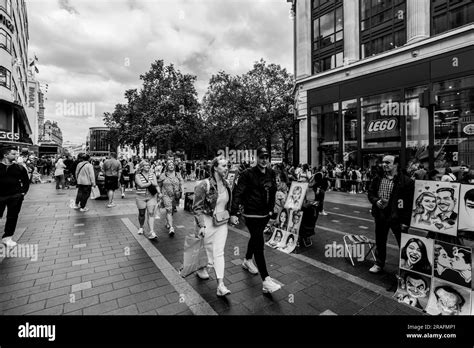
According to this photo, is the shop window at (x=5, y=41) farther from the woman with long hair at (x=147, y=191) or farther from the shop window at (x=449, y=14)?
the shop window at (x=449, y=14)

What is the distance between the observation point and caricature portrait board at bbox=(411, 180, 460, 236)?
11.0 ft

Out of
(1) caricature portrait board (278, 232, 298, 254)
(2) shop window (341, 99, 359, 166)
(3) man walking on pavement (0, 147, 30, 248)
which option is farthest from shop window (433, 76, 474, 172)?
(3) man walking on pavement (0, 147, 30, 248)

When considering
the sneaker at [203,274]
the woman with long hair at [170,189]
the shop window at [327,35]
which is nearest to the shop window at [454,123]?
the shop window at [327,35]

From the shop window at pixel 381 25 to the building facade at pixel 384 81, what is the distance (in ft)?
0.21

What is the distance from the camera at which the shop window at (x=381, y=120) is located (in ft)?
54.7

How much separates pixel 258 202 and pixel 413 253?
2.22 metres

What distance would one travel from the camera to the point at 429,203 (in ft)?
11.8

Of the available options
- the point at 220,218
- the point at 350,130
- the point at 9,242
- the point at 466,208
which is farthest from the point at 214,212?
the point at 350,130

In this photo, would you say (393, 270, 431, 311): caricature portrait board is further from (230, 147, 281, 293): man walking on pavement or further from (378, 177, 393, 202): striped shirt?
(230, 147, 281, 293): man walking on pavement
